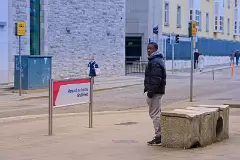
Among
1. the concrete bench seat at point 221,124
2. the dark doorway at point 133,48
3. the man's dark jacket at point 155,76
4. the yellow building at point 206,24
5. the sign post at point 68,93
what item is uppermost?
the yellow building at point 206,24

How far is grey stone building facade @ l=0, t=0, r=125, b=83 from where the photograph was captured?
31156 mm

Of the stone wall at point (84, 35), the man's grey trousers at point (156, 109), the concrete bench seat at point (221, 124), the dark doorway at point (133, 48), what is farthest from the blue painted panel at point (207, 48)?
the man's grey trousers at point (156, 109)

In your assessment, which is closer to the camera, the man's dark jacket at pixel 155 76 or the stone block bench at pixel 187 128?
the stone block bench at pixel 187 128

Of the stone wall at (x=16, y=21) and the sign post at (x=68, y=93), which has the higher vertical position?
the stone wall at (x=16, y=21)

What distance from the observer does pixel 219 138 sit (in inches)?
459

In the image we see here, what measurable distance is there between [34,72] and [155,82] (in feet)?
56.7

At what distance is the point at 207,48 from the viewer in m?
66.4

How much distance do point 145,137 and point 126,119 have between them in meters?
4.05

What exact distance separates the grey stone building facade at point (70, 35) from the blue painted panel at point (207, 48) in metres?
13.8

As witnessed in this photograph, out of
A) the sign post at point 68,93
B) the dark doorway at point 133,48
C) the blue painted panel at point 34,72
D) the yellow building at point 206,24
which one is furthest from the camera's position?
the yellow building at point 206,24

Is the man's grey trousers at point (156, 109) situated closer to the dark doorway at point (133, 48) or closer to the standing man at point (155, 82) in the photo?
the standing man at point (155, 82)

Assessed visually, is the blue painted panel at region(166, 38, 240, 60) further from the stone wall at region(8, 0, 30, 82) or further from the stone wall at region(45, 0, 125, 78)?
the stone wall at region(8, 0, 30, 82)

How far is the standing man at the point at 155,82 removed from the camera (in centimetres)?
1074

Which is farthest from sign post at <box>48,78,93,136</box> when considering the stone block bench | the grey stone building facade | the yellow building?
the yellow building
